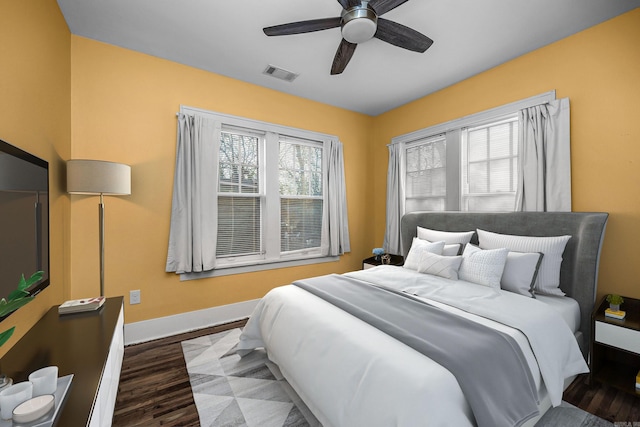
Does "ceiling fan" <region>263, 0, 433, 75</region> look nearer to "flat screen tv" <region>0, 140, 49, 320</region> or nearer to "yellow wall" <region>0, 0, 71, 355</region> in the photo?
"yellow wall" <region>0, 0, 71, 355</region>

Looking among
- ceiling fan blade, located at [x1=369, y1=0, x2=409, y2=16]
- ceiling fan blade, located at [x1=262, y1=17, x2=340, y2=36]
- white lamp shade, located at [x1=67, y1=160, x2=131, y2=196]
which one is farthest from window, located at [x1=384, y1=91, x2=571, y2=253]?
white lamp shade, located at [x1=67, y1=160, x2=131, y2=196]

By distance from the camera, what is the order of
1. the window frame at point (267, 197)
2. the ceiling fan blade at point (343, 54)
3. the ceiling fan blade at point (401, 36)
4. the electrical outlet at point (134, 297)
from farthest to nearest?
the window frame at point (267, 197) → the electrical outlet at point (134, 297) → the ceiling fan blade at point (343, 54) → the ceiling fan blade at point (401, 36)

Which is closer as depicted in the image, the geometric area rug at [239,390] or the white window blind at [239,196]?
the geometric area rug at [239,390]

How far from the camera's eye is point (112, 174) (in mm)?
2273

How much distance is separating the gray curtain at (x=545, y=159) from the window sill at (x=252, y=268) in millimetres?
2539

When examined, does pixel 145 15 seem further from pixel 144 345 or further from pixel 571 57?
pixel 571 57

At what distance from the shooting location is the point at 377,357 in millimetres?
1355

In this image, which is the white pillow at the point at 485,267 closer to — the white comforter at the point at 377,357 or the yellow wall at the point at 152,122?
the white comforter at the point at 377,357

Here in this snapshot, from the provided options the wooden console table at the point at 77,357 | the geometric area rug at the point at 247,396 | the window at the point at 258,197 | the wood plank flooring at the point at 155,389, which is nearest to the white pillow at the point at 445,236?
the window at the point at 258,197

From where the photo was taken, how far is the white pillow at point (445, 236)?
296 cm

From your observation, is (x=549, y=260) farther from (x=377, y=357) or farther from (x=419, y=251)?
(x=377, y=357)

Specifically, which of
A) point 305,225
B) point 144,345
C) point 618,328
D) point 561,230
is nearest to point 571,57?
point 561,230

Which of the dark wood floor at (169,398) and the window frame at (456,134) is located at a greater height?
the window frame at (456,134)

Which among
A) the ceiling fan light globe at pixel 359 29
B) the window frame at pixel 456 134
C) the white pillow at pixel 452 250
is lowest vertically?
the white pillow at pixel 452 250
